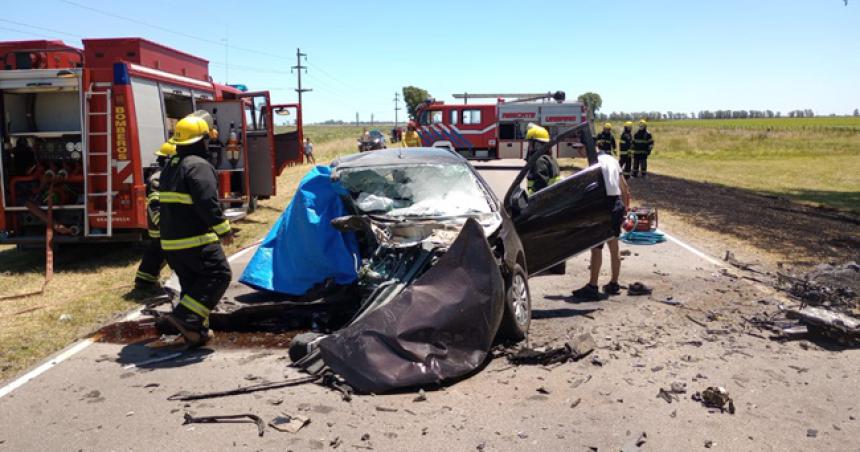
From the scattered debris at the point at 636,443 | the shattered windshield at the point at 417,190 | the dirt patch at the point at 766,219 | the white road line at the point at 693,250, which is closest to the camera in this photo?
the scattered debris at the point at 636,443

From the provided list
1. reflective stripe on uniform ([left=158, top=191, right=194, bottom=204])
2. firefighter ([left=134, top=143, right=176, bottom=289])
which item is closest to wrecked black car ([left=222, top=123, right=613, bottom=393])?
reflective stripe on uniform ([left=158, top=191, right=194, bottom=204])

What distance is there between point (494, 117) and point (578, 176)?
74.2 ft

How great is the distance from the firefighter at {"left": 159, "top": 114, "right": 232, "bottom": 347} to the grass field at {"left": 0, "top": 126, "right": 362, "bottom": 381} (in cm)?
134

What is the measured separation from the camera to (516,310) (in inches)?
225

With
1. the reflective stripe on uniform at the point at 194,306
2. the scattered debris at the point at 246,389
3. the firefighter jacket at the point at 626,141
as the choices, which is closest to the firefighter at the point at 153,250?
the reflective stripe on uniform at the point at 194,306

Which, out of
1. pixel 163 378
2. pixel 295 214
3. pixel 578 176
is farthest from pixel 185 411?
pixel 578 176

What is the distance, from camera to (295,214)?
6.57 metres

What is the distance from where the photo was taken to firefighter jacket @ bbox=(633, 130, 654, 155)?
21.5 meters

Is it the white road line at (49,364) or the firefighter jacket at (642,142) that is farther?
the firefighter jacket at (642,142)

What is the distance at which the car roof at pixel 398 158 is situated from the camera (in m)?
7.16

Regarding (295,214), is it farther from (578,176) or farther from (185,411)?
(578,176)

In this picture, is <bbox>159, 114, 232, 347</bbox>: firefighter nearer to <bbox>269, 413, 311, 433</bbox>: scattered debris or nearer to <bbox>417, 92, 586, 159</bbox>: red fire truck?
<bbox>269, 413, 311, 433</bbox>: scattered debris

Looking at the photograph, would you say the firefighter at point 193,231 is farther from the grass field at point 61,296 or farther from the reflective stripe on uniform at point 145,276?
the reflective stripe on uniform at point 145,276

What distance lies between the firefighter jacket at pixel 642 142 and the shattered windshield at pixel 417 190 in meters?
15.7
